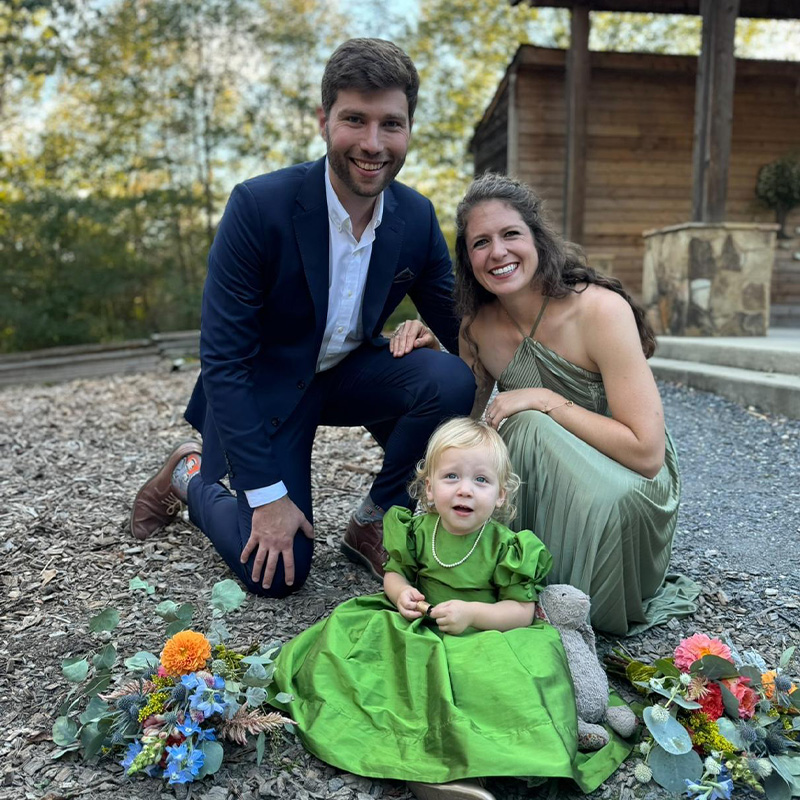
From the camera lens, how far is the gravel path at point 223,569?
174 cm

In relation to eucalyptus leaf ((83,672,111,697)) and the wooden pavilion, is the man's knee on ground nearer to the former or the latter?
eucalyptus leaf ((83,672,111,697))

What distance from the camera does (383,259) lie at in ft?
8.48

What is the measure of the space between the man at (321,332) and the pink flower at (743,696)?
1139 millimetres

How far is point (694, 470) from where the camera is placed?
374cm

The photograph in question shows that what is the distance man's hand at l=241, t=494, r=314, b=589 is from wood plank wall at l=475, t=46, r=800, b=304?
7861mm

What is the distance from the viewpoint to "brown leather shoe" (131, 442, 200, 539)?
9.85ft

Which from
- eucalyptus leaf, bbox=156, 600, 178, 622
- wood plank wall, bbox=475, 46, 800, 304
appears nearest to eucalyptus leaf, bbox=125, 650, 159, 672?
eucalyptus leaf, bbox=156, 600, 178, 622

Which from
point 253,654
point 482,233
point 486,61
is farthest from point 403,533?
point 486,61

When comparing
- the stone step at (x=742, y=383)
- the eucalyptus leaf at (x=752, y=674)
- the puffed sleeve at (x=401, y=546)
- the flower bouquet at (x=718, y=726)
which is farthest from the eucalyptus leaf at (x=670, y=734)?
the stone step at (x=742, y=383)

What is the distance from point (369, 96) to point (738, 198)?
9.13 metres

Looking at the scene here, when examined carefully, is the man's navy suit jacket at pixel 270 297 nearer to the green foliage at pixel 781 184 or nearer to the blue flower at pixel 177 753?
the blue flower at pixel 177 753

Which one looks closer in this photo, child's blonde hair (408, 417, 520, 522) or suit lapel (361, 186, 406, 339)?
child's blonde hair (408, 417, 520, 522)

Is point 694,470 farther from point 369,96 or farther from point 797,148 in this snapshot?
point 797,148

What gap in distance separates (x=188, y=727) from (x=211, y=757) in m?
0.09
